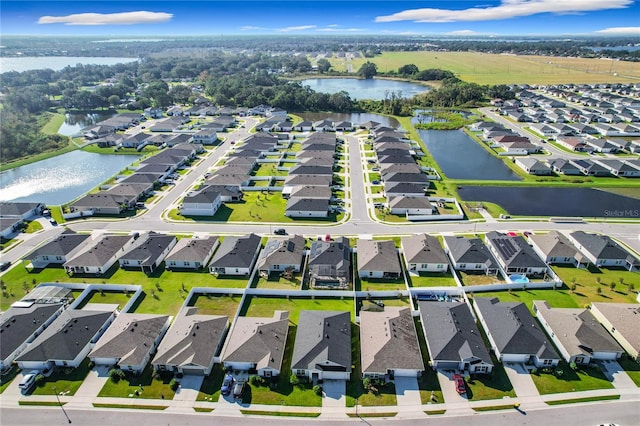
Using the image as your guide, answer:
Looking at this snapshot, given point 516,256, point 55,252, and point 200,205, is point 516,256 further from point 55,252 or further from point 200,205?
point 55,252

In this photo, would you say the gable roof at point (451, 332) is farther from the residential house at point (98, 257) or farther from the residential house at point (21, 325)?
the residential house at point (98, 257)

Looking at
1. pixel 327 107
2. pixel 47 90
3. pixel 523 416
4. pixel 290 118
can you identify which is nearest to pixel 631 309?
pixel 523 416

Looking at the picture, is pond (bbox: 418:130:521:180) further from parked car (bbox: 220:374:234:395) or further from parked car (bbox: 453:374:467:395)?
parked car (bbox: 220:374:234:395)

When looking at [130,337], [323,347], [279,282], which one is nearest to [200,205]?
[279,282]

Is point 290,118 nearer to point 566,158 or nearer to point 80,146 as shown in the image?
point 80,146

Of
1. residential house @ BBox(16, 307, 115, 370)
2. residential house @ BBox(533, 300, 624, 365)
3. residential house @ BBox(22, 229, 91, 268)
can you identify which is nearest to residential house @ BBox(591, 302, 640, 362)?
residential house @ BBox(533, 300, 624, 365)

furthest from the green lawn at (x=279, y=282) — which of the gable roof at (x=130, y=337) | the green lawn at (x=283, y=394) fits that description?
the green lawn at (x=283, y=394)
